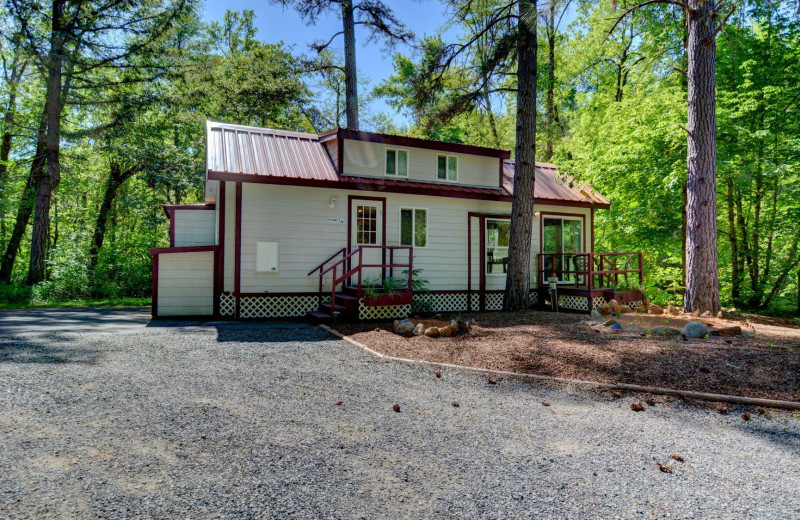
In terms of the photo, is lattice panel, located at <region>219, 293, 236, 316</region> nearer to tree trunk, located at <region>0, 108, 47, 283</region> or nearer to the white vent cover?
the white vent cover

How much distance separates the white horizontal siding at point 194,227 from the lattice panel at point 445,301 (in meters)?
5.47

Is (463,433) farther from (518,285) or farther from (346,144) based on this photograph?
(346,144)

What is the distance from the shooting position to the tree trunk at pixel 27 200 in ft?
53.3

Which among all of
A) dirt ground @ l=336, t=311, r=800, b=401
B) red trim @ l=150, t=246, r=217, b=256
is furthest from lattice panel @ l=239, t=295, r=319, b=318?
dirt ground @ l=336, t=311, r=800, b=401

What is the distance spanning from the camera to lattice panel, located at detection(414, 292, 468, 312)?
11351 millimetres

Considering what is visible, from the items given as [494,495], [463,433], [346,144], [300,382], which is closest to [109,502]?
[494,495]

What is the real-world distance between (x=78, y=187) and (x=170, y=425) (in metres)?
19.1

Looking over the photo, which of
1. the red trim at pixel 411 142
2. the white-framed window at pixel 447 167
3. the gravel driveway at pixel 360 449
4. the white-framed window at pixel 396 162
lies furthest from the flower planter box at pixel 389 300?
the gravel driveway at pixel 360 449

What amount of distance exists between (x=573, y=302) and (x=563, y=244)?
2084 millimetres

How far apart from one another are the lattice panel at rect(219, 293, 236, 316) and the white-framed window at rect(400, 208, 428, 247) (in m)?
4.16

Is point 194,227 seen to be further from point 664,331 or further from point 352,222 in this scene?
point 664,331

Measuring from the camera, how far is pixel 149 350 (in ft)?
20.0

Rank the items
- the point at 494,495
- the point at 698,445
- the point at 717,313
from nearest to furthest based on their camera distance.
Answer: the point at 494,495
the point at 698,445
the point at 717,313

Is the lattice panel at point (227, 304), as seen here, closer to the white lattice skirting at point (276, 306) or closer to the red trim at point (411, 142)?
the white lattice skirting at point (276, 306)
